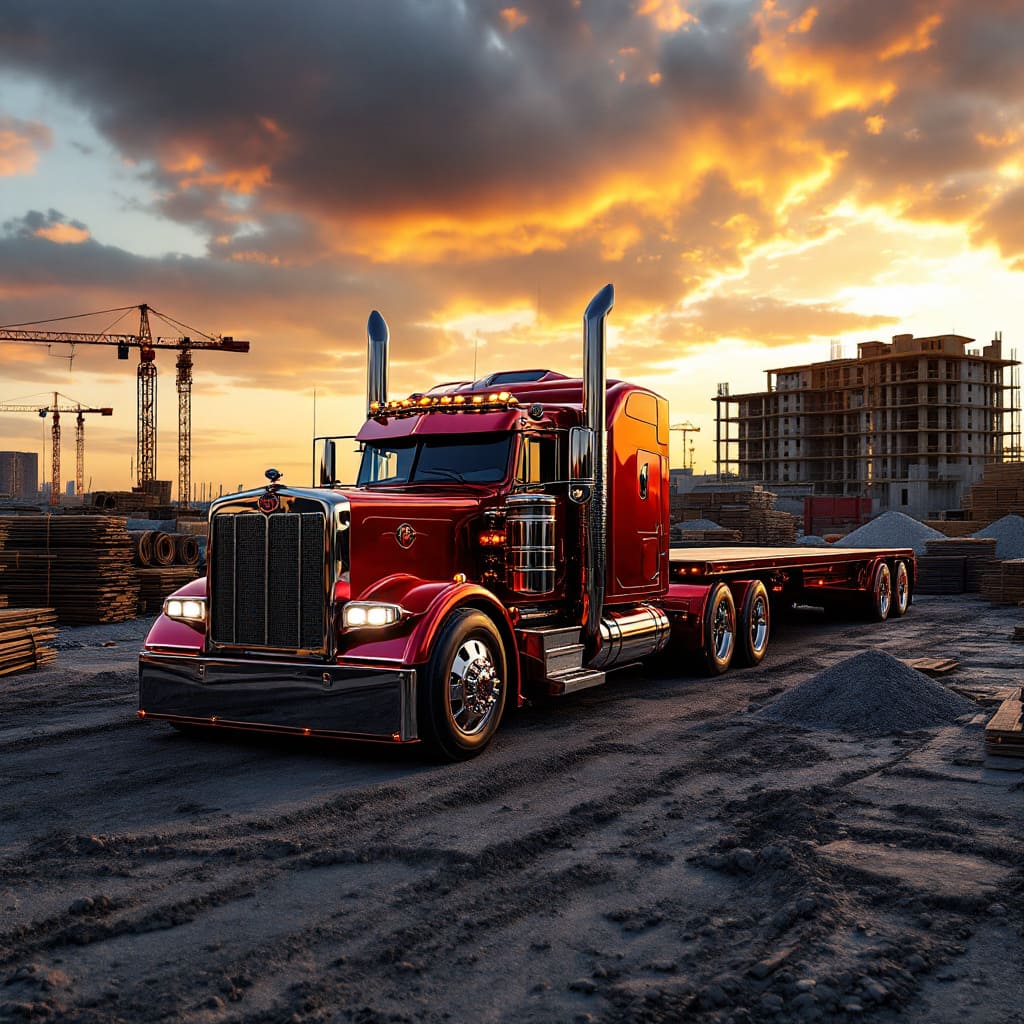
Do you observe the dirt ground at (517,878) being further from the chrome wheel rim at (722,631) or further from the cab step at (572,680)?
the chrome wheel rim at (722,631)

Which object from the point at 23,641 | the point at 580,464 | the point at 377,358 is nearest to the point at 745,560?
the point at 580,464

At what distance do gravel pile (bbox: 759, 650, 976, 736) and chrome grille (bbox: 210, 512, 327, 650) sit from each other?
4.62 m

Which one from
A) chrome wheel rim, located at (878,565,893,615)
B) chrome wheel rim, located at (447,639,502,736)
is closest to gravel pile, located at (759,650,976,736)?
chrome wheel rim, located at (447,639,502,736)

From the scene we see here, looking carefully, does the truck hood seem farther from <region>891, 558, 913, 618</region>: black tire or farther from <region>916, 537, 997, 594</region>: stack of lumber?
<region>916, 537, 997, 594</region>: stack of lumber

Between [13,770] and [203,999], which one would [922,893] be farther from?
[13,770]

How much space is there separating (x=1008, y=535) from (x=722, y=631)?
26.0 m

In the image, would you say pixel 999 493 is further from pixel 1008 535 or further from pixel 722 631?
pixel 722 631

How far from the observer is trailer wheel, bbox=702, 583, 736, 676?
12084 mm

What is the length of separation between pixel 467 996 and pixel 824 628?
51.0 feet

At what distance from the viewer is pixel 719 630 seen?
41.2 ft

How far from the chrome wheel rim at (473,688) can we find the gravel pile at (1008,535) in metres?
29.2

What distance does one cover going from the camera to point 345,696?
728 cm

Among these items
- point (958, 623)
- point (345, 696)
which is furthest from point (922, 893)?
point (958, 623)

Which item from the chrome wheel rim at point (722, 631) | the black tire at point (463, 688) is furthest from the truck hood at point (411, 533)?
the chrome wheel rim at point (722, 631)
